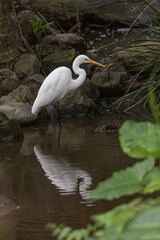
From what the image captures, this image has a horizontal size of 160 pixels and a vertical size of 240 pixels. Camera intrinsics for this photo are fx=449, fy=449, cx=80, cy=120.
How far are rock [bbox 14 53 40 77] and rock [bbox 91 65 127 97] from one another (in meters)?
1.23

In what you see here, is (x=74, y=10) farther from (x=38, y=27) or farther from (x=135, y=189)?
(x=135, y=189)

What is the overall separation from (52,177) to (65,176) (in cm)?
13

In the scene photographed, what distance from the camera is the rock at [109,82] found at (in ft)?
28.6

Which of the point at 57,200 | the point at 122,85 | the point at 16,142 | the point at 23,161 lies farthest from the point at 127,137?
the point at 122,85

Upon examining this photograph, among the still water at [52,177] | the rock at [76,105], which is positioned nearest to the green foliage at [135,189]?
the still water at [52,177]

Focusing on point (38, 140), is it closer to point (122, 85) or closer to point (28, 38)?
point (122, 85)

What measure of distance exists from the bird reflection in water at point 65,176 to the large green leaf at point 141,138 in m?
2.43

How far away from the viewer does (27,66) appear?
364 inches

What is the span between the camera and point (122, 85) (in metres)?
8.78

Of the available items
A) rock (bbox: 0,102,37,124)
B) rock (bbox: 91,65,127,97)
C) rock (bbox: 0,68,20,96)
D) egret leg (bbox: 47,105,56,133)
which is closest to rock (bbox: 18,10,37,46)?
rock (bbox: 0,68,20,96)

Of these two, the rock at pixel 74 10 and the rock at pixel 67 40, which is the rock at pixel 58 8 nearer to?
the rock at pixel 74 10

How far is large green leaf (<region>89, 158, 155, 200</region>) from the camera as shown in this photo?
82 centimetres

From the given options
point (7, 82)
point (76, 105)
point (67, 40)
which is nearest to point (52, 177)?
point (76, 105)

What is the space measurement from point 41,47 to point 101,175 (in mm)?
6228
